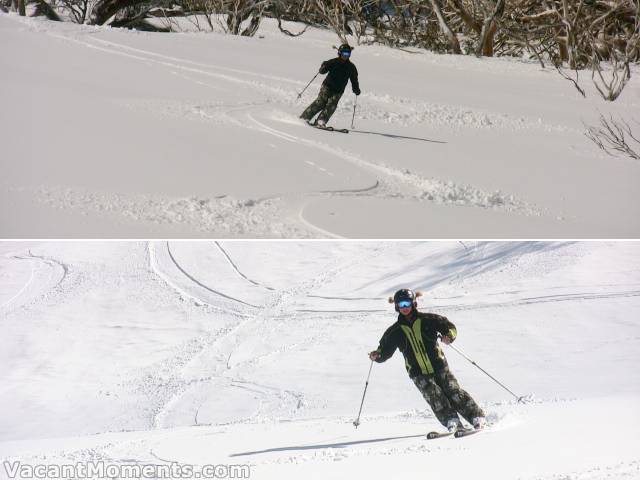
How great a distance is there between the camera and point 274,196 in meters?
3.60

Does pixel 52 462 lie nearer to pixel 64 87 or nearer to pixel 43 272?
pixel 64 87

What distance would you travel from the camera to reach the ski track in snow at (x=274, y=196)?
11.3ft

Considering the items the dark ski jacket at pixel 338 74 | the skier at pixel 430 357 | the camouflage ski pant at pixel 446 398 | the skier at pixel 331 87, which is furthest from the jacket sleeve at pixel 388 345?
the dark ski jacket at pixel 338 74

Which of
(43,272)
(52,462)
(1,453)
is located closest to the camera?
(52,462)

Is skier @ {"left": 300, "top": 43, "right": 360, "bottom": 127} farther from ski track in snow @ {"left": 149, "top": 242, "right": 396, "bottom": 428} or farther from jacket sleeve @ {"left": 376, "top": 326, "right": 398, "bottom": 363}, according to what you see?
jacket sleeve @ {"left": 376, "top": 326, "right": 398, "bottom": 363}

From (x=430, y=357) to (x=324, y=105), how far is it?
5.26ft

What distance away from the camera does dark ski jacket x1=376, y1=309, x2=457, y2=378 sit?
11.3ft

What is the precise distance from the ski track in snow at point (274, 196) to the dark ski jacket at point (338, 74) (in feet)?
0.90

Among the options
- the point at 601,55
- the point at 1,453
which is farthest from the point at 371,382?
the point at 601,55

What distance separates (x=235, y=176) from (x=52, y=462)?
1.39 m

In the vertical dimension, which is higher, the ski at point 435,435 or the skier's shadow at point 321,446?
the ski at point 435,435

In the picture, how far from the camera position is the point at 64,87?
4473 millimetres

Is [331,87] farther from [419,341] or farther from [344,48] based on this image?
[419,341]

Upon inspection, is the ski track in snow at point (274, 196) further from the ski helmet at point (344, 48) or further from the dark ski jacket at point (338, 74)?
the ski helmet at point (344, 48)
